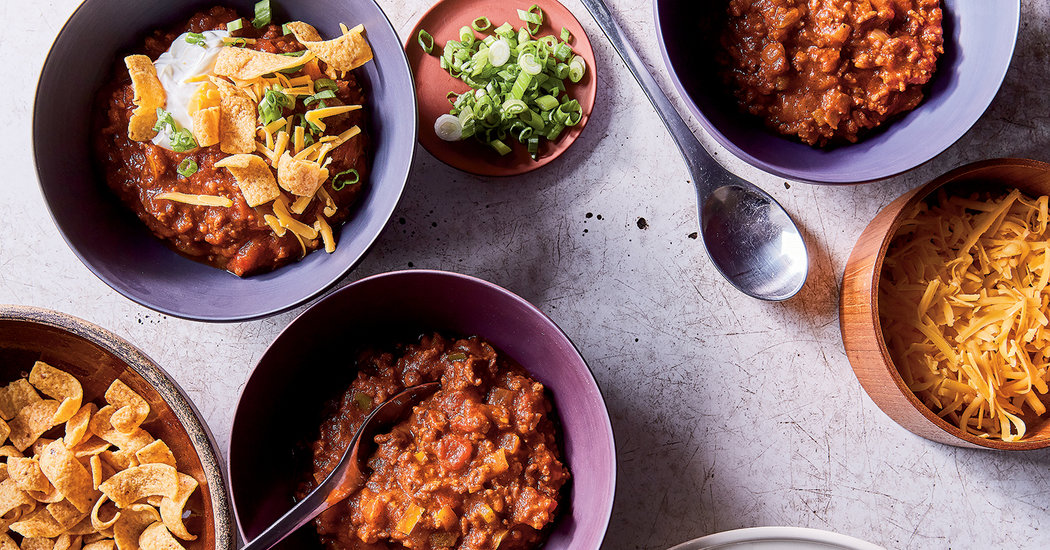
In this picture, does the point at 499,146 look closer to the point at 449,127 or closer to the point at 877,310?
the point at 449,127

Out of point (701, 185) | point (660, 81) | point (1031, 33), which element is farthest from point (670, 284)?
point (1031, 33)

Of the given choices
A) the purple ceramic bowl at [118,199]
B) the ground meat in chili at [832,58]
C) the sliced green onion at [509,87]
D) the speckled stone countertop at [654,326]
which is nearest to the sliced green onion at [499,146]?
the sliced green onion at [509,87]

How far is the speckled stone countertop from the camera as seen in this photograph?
2400 mm

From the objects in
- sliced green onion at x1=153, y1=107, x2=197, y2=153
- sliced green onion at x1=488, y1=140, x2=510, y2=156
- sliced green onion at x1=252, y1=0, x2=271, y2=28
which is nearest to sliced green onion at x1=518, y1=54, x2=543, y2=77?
sliced green onion at x1=488, y1=140, x2=510, y2=156

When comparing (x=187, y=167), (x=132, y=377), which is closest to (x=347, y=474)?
(x=132, y=377)

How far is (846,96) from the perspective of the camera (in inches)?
83.2

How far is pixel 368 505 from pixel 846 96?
5.70 ft

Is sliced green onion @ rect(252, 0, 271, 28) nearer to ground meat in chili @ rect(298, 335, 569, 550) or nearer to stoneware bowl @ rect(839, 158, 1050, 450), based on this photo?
ground meat in chili @ rect(298, 335, 569, 550)

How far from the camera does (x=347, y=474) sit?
2043 mm

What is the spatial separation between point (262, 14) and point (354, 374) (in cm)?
109

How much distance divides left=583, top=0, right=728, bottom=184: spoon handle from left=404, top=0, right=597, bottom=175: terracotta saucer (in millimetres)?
79

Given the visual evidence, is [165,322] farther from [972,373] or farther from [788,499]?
[972,373]

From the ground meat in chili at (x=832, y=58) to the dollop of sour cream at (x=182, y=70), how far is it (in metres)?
1.47

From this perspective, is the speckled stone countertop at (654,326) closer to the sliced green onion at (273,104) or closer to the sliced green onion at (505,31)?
the sliced green onion at (505,31)
